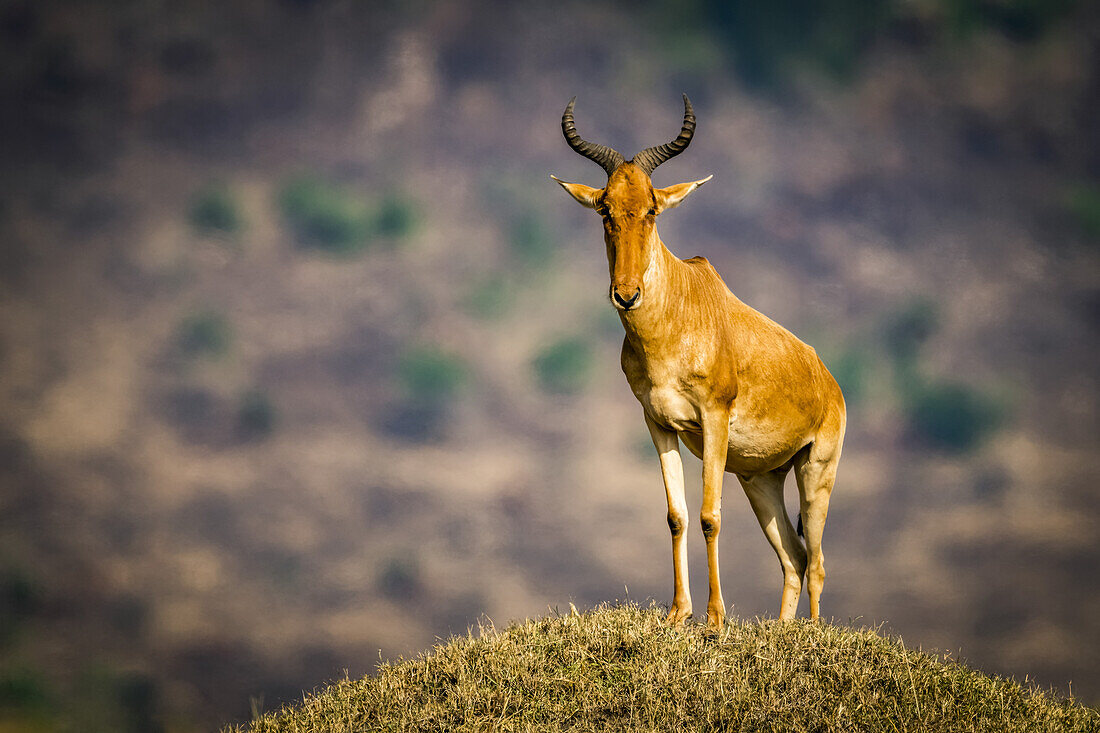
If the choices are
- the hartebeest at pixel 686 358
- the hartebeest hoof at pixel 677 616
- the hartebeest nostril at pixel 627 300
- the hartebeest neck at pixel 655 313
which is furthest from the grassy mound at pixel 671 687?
the hartebeest nostril at pixel 627 300

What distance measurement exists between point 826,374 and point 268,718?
8134 millimetres

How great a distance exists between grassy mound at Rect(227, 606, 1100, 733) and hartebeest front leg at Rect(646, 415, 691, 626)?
285 mm

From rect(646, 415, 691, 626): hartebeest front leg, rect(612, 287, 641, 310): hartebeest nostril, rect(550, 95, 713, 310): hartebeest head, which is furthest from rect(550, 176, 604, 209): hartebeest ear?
rect(646, 415, 691, 626): hartebeest front leg

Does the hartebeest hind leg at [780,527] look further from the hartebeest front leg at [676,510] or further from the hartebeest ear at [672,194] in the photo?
the hartebeest ear at [672,194]

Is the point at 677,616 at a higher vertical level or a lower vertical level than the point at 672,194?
lower

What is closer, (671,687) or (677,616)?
(671,687)

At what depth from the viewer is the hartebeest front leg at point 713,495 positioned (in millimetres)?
10195

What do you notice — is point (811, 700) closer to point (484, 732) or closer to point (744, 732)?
point (744, 732)

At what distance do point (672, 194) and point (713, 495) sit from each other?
325 centimetres

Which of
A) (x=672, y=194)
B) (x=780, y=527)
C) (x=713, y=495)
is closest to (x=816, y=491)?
(x=780, y=527)

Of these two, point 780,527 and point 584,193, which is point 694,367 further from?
point 780,527

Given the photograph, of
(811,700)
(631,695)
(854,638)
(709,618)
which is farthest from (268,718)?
(854,638)

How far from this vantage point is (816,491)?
12547mm

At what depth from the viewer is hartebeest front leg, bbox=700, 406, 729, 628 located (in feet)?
33.4
